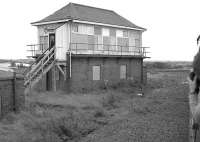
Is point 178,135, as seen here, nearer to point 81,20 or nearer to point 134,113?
point 134,113

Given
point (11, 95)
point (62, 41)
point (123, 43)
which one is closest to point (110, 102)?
point (11, 95)

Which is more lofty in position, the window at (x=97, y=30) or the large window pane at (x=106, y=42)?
the window at (x=97, y=30)

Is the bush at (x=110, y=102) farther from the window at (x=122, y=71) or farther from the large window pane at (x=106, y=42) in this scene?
the window at (x=122, y=71)

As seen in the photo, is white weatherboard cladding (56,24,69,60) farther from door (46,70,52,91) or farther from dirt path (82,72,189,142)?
dirt path (82,72,189,142)

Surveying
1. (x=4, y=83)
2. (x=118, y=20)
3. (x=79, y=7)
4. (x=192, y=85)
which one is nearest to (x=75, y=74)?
(x=79, y=7)

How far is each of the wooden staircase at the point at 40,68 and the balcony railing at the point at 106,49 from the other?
5.47 ft

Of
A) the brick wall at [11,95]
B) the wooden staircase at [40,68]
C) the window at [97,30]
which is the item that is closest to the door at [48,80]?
the wooden staircase at [40,68]

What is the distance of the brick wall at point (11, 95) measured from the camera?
1236 cm

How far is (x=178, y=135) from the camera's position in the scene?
8953mm

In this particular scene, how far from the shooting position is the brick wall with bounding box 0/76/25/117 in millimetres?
12359

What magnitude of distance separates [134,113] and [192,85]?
38.9 ft

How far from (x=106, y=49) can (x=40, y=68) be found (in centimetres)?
691

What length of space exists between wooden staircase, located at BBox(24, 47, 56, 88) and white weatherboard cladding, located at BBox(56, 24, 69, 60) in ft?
1.51

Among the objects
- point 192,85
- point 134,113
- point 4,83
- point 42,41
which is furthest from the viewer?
point 42,41
